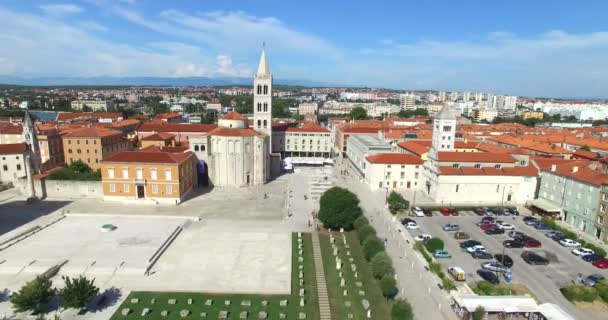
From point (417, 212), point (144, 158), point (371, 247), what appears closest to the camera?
point (371, 247)

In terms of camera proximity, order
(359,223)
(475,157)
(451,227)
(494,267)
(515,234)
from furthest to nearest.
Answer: (475,157), (451,227), (515,234), (359,223), (494,267)

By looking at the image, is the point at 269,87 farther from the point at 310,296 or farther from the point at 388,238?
the point at 310,296

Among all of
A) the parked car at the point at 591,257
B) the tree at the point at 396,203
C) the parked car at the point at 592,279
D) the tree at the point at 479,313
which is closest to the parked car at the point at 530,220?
the parked car at the point at 591,257

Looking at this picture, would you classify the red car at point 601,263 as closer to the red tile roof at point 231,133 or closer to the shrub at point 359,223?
the shrub at point 359,223

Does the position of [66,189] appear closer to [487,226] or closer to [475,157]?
[487,226]

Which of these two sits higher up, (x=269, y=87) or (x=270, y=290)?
(x=269, y=87)

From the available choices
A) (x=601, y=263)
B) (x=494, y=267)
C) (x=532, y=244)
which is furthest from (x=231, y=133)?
(x=601, y=263)

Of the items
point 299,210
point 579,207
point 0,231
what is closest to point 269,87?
point 299,210
